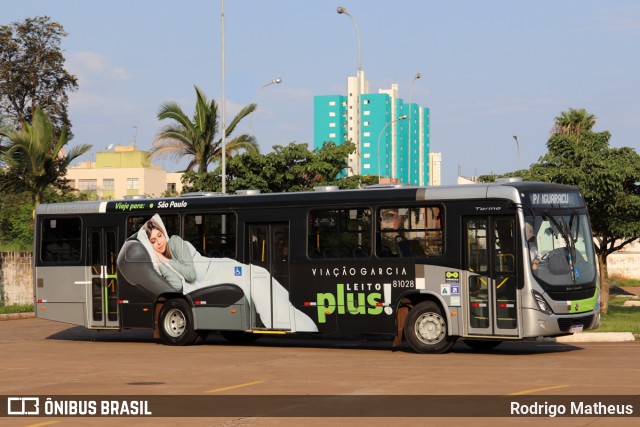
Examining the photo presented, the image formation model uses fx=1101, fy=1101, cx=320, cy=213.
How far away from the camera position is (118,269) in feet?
79.9

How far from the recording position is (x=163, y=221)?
78.2 feet

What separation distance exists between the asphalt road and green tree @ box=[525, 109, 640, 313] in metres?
10.7

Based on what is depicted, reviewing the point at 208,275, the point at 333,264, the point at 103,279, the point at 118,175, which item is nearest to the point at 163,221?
the point at 208,275

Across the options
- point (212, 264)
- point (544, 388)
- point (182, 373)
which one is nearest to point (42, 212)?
point (212, 264)

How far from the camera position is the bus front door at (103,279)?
24.4 meters

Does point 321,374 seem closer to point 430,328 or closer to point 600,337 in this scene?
point 430,328

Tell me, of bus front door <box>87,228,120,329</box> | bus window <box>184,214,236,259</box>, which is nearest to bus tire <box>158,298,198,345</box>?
bus front door <box>87,228,120,329</box>

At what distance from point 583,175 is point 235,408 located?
871 inches

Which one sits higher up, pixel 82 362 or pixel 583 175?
pixel 583 175

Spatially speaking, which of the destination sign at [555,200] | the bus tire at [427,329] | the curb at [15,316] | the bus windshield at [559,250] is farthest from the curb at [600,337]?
the curb at [15,316]

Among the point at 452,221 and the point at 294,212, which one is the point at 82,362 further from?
the point at 452,221

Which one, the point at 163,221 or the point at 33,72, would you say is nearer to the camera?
the point at 163,221

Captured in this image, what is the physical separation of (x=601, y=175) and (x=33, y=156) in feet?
62.9
